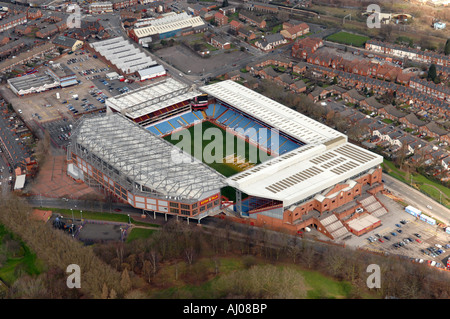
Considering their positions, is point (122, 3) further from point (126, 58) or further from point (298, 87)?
point (298, 87)

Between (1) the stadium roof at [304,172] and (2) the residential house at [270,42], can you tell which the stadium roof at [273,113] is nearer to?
(1) the stadium roof at [304,172]

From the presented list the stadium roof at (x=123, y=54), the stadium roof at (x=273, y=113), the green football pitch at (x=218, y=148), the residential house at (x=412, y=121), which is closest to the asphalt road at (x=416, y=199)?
the stadium roof at (x=273, y=113)

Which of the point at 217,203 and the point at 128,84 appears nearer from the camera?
the point at 217,203

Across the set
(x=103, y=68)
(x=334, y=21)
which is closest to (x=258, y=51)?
(x=334, y=21)

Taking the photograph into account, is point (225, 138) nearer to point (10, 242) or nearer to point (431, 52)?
point (10, 242)

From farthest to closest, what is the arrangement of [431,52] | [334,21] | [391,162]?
[334,21], [431,52], [391,162]
